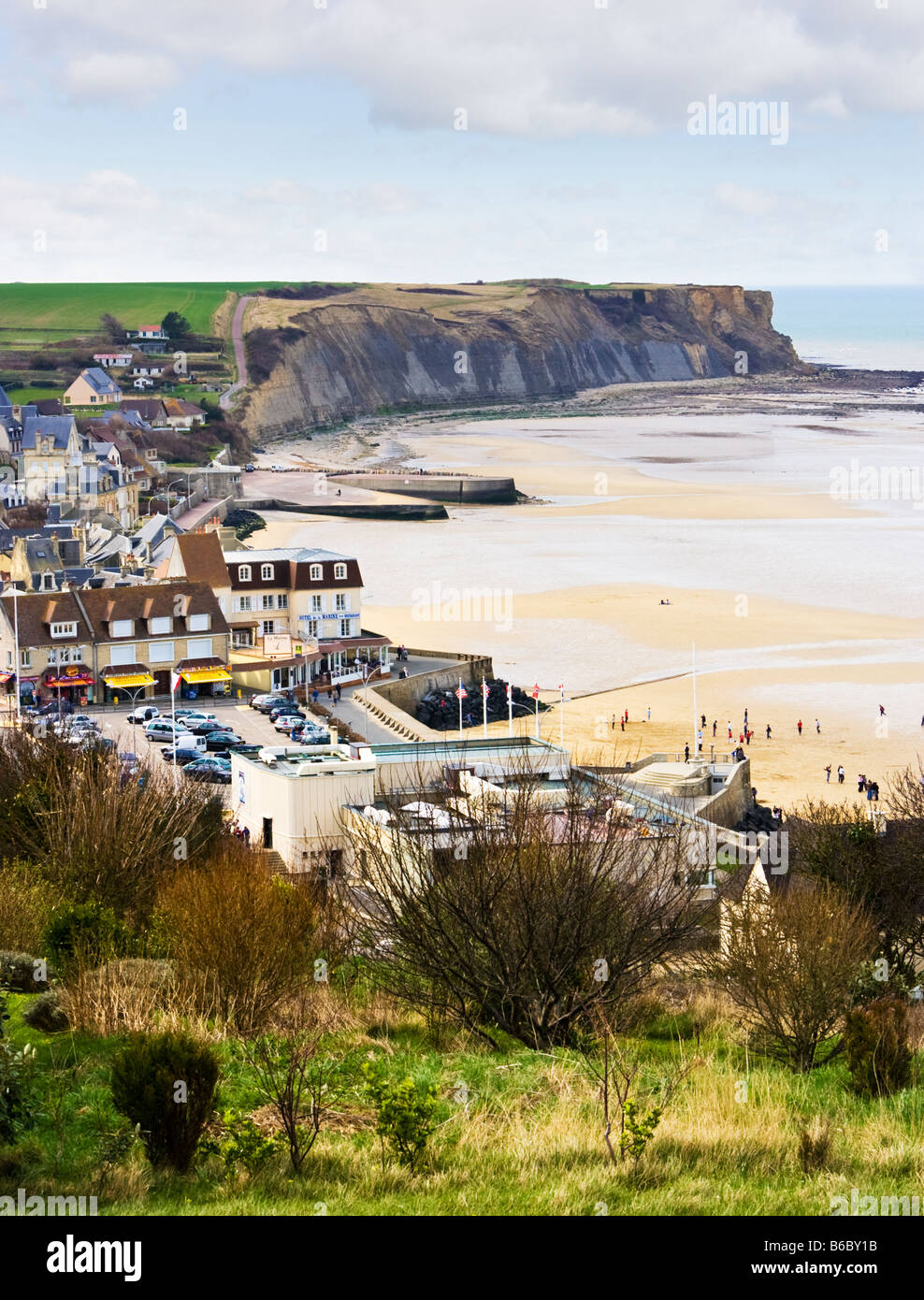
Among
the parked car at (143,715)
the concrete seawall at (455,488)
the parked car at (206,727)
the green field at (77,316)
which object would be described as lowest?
the parked car at (206,727)

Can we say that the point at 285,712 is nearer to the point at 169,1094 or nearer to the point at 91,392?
the point at 169,1094

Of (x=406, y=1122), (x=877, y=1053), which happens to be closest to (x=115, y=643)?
(x=877, y=1053)

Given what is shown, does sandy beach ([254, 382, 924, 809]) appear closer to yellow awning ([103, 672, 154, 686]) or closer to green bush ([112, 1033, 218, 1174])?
yellow awning ([103, 672, 154, 686])

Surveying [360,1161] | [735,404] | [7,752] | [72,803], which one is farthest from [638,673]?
[735,404]

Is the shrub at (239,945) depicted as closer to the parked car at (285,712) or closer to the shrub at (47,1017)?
the shrub at (47,1017)

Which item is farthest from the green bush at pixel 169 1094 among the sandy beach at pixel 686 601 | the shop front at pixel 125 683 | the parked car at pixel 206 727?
the shop front at pixel 125 683

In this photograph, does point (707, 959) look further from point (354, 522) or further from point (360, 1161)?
point (354, 522)

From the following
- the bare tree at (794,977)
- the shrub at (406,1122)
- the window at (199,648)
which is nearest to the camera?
the shrub at (406,1122)
